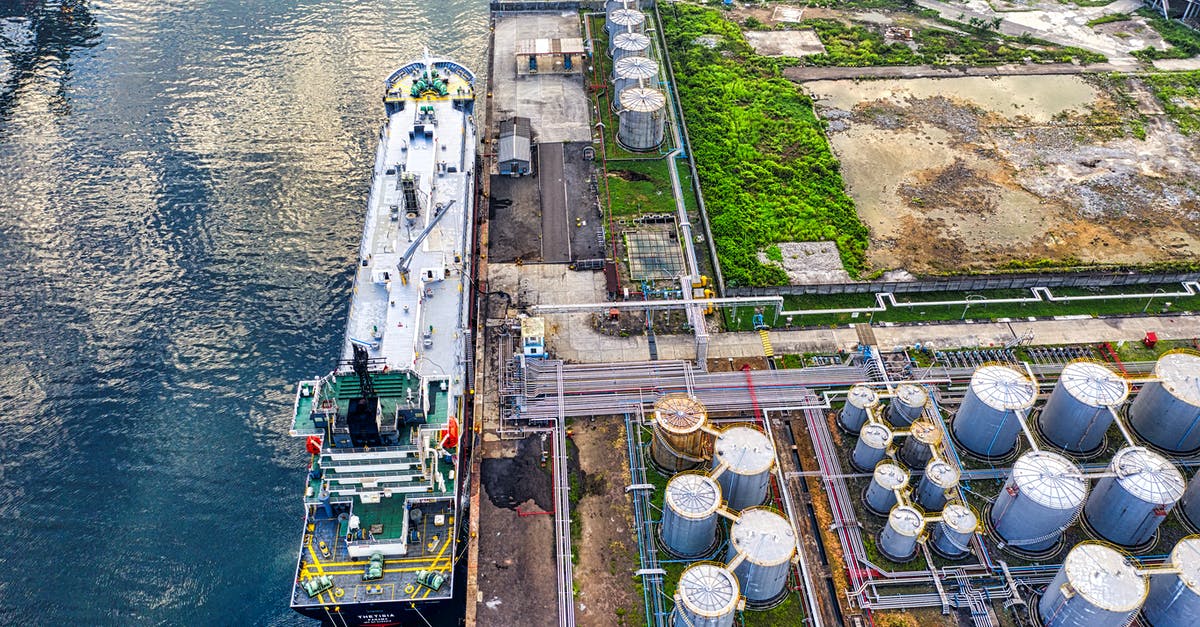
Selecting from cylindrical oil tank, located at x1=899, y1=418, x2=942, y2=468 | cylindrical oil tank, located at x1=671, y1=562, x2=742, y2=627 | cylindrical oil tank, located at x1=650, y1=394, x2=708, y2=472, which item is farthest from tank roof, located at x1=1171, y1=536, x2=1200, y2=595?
cylindrical oil tank, located at x1=650, y1=394, x2=708, y2=472

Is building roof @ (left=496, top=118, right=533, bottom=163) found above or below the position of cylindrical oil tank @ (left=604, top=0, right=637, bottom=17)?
below

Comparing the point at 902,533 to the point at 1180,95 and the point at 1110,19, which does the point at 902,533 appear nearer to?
the point at 1180,95

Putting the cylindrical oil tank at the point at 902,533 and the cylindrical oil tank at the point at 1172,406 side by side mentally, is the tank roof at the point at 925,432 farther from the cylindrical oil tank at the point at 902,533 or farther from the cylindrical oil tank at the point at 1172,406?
the cylindrical oil tank at the point at 1172,406

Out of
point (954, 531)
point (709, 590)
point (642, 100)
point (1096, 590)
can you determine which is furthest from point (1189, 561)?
point (642, 100)

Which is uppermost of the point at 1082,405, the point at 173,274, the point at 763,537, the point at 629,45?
the point at 629,45

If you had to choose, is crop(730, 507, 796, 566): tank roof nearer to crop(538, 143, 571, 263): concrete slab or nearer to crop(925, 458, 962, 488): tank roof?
crop(925, 458, 962, 488): tank roof

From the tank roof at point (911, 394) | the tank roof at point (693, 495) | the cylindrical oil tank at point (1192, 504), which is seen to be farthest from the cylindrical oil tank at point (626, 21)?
the cylindrical oil tank at point (1192, 504)
